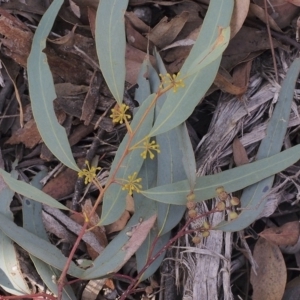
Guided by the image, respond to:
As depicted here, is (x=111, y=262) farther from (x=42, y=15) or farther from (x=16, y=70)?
(x=42, y=15)

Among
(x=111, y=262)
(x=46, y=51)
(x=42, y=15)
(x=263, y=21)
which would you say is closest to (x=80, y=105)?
(x=46, y=51)

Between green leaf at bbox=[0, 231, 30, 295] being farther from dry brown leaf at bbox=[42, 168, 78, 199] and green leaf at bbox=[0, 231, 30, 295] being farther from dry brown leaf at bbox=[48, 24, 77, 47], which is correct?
dry brown leaf at bbox=[48, 24, 77, 47]

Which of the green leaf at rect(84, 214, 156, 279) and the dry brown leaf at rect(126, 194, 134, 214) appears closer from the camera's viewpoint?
the green leaf at rect(84, 214, 156, 279)

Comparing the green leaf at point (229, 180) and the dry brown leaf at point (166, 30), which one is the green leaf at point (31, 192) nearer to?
the green leaf at point (229, 180)

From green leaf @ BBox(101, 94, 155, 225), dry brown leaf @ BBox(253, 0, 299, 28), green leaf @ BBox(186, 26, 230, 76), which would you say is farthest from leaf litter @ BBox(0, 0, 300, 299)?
green leaf @ BBox(186, 26, 230, 76)

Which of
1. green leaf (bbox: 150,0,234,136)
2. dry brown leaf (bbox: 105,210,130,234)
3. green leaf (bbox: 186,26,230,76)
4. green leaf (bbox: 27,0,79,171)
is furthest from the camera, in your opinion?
dry brown leaf (bbox: 105,210,130,234)
